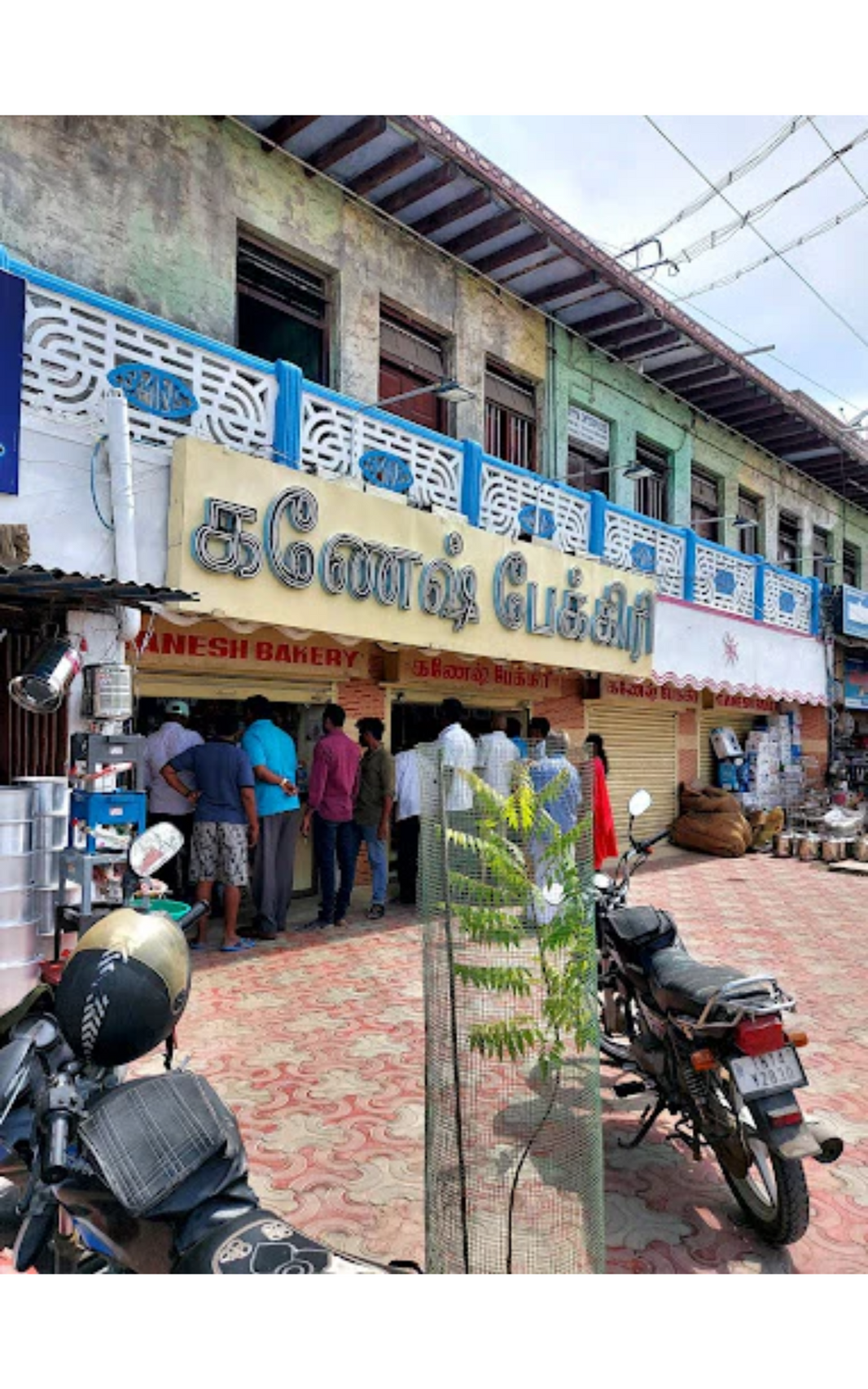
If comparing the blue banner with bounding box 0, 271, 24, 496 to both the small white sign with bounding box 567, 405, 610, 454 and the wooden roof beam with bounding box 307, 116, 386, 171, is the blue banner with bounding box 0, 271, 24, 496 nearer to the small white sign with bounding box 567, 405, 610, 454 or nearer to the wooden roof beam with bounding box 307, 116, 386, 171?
the wooden roof beam with bounding box 307, 116, 386, 171

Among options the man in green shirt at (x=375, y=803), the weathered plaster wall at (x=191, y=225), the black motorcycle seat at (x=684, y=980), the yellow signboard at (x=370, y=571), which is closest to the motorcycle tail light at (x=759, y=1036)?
the black motorcycle seat at (x=684, y=980)

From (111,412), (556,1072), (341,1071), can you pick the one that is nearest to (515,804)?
(556,1072)

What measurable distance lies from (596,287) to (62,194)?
20.6 ft

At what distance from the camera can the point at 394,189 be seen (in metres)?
8.54

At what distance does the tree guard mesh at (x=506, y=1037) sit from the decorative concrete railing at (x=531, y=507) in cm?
583

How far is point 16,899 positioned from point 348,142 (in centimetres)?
708

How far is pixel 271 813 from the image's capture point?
22.4 ft

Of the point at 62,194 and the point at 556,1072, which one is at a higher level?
the point at 62,194

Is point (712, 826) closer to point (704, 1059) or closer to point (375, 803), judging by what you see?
point (375, 803)

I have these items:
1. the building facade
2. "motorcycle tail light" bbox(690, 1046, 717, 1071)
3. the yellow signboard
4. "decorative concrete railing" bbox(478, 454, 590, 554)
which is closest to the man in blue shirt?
the building facade

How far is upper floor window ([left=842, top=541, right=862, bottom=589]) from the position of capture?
1978 cm

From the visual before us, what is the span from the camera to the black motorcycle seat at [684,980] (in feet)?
10.5

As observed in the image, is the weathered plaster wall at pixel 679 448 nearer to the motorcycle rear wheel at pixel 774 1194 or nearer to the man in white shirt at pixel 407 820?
the man in white shirt at pixel 407 820

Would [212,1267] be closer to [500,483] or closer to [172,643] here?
[172,643]
